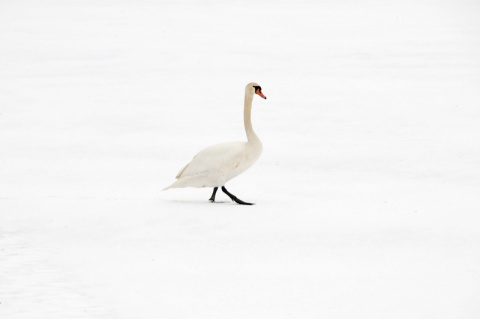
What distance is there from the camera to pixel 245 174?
32.8 ft

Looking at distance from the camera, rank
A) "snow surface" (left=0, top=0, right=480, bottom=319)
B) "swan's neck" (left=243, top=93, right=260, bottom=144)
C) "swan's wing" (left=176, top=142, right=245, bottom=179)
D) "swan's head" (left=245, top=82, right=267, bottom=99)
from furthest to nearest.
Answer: "swan's head" (left=245, top=82, right=267, bottom=99)
"swan's neck" (left=243, top=93, right=260, bottom=144)
"swan's wing" (left=176, top=142, right=245, bottom=179)
"snow surface" (left=0, top=0, right=480, bottom=319)

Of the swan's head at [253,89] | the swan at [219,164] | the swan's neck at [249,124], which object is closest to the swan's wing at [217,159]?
the swan at [219,164]

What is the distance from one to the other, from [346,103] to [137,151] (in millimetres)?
4189

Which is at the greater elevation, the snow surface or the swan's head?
the swan's head

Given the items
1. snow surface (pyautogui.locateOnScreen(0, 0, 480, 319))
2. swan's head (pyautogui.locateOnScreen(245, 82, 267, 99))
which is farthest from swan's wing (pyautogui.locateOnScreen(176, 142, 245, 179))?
swan's head (pyautogui.locateOnScreen(245, 82, 267, 99))

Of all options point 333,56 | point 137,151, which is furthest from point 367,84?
point 137,151

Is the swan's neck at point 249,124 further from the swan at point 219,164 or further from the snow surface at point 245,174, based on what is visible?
the snow surface at point 245,174

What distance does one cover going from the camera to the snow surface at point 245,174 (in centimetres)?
588

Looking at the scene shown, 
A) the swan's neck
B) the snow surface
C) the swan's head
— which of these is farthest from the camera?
the swan's head

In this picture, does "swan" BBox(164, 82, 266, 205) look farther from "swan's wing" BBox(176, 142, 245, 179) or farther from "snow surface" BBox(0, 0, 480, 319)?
"snow surface" BBox(0, 0, 480, 319)

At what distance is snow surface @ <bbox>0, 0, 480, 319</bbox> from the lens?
588cm

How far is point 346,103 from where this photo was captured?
14.0 metres

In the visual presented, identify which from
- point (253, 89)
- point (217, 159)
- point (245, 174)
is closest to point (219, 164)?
point (217, 159)

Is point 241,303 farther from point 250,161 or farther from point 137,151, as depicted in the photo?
point 137,151
